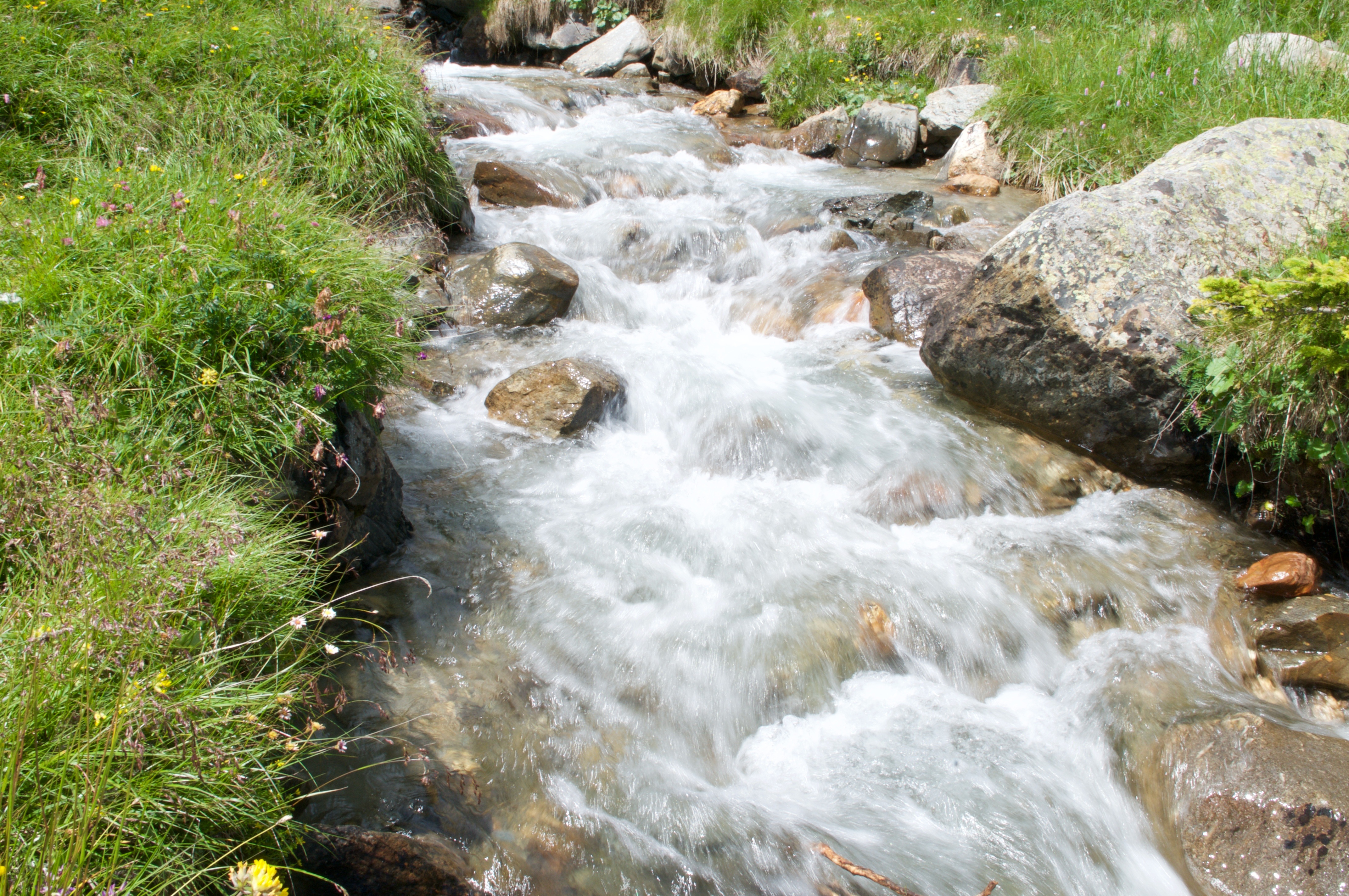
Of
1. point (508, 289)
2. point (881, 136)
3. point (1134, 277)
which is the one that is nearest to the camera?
point (1134, 277)

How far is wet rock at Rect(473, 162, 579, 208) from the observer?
297 inches

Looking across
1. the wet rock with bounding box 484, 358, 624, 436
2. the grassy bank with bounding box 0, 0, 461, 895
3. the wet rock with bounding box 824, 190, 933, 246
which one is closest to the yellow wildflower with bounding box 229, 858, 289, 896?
the grassy bank with bounding box 0, 0, 461, 895

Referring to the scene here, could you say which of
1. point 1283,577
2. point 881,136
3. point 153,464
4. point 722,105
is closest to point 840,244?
point 881,136

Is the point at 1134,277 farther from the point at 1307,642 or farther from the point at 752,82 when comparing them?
the point at 752,82

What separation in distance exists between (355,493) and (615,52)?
12749mm

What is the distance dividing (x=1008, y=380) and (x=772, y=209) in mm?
4069

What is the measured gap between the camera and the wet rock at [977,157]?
902 cm

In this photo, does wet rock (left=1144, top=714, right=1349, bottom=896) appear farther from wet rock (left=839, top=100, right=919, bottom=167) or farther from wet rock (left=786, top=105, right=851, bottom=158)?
wet rock (left=786, top=105, right=851, bottom=158)

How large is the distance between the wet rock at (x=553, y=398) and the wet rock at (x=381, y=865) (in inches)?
115

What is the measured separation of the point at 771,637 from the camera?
339 centimetres

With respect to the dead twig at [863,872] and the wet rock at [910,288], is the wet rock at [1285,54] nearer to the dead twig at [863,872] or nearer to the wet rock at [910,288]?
the wet rock at [910,288]

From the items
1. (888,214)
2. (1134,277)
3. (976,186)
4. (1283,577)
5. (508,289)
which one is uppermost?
(1134,277)

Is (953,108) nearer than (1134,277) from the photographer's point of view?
No

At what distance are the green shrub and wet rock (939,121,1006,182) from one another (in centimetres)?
535
